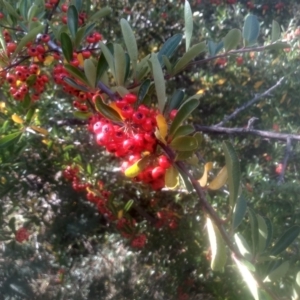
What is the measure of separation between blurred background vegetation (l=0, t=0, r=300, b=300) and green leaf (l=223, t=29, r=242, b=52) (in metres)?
0.63

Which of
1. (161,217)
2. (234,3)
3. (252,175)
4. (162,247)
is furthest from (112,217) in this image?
(234,3)

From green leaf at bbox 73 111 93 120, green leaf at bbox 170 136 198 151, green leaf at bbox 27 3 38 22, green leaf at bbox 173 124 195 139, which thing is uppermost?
green leaf at bbox 27 3 38 22

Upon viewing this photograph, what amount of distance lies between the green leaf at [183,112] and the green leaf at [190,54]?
0.22m

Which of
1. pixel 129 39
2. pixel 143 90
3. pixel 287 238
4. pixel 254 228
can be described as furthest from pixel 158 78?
pixel 287 238

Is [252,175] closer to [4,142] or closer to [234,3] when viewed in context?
[4,142]

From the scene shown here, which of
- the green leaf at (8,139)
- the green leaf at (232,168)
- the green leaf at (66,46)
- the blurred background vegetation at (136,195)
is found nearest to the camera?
the green leaf at (232,168)

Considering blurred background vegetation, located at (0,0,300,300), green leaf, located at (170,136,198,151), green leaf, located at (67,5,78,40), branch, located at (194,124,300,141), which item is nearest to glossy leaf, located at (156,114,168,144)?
green leaf, located at (170,136,198,151)

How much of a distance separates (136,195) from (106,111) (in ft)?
5.28

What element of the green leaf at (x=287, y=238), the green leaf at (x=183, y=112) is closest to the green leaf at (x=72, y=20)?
the green leaf at (x=183, y=112)

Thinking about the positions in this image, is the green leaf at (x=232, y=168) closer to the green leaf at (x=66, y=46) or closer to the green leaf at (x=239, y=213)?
the green leaf at (x=239, y=213)

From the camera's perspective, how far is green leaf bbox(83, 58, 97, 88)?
94cm

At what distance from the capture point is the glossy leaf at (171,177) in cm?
85

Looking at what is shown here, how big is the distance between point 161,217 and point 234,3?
192 cm

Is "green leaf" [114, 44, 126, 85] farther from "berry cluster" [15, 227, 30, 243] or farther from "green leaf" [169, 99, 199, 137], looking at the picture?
"berry cluster" [15, 227, 30, 243]
